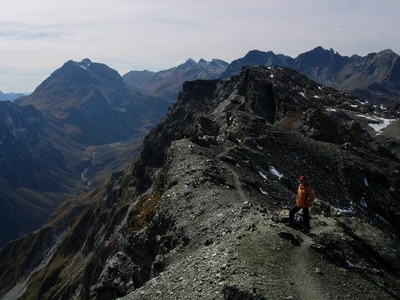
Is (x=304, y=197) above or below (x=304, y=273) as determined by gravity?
above

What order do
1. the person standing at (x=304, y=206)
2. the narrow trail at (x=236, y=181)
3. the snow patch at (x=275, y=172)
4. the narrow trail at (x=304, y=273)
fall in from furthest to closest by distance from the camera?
the snow patch at (x=275, y=172) < the narrow trail at (x=236, y=181) < the person standing at (x=304, y=206) < the narrow trail at (x=304, y=273)

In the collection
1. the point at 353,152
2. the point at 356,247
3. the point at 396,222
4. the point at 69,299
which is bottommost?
the point at 69,299

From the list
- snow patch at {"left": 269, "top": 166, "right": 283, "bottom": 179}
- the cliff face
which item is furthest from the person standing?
snow patch at {"left": 269, "top": 166, "right": 283, "bottom": 179}

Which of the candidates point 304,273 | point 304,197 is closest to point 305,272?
point 304,273

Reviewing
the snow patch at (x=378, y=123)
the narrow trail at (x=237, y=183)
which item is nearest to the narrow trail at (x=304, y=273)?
the narrow trail at (x=237, y=183)

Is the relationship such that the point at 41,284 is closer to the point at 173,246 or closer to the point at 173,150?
the point at 173,150

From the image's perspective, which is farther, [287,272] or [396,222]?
[396,222]

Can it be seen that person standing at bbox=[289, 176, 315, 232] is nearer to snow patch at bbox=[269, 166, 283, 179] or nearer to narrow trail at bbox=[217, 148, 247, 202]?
narrow trail at bbox=[217, 148, 247, 202]

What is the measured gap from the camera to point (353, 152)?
91938 millimetres

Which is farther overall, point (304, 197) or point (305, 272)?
point (304, 197)

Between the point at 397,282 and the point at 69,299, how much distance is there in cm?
11333

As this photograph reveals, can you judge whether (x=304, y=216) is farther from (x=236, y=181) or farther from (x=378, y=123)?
(x=378, y=123)

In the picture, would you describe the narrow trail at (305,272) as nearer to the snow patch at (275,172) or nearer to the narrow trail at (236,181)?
the narrow trail at (236,181)

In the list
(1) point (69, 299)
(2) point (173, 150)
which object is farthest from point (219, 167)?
(1) point (69, 299)
